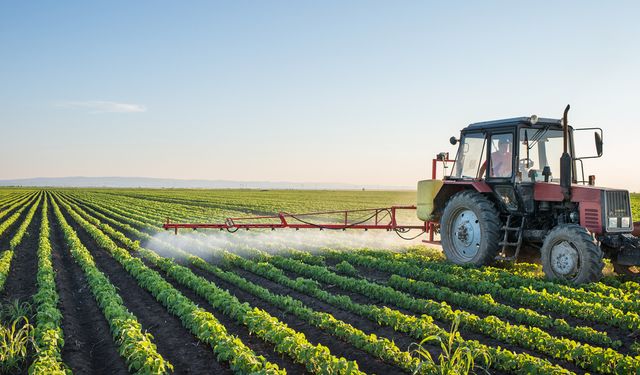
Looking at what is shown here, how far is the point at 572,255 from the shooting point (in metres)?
8.37

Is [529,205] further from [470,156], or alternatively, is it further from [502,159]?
[470,156]

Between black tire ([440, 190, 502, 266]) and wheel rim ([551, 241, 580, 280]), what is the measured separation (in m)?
1.15

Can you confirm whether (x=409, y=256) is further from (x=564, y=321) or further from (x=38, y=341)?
(x=38, y=341)

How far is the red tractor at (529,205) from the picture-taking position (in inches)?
332

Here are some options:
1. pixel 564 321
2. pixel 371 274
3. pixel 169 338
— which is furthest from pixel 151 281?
pixel 564 321

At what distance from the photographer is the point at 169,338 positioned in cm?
669

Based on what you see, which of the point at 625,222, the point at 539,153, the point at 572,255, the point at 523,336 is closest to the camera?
the point at 523,336

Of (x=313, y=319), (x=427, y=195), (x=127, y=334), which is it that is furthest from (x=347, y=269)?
(x=127, y=334)

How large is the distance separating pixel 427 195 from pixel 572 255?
3488mm

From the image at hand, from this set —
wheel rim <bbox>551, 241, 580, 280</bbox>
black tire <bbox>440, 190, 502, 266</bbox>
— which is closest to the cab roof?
black tire <bbox>440, 190, 502, 266</bbox>

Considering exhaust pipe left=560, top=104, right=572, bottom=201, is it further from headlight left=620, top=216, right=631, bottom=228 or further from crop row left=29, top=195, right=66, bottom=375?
crop row left=29, top=195, right=66, bottom=375

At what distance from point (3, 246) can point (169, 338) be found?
39.8 feet

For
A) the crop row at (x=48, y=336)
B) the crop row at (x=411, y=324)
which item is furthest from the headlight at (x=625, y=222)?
the crop row at (x=48, y=336)

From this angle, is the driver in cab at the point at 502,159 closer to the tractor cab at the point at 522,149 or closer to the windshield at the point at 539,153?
the tractor cab at the point at 522,149
